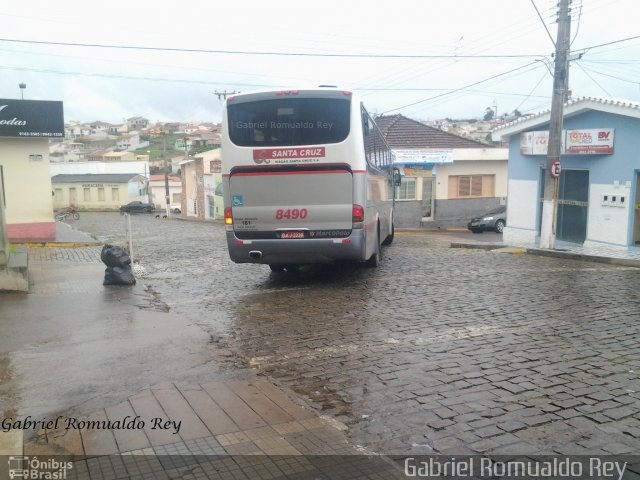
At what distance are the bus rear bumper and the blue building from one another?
10.9m

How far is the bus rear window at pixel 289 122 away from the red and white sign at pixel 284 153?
11 cm

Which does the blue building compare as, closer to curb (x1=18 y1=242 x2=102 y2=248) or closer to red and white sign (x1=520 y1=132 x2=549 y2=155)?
red and white sign (x1=520 y1=132 x2=549 y2=155)

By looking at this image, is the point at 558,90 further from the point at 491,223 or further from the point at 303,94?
the point at 491,223

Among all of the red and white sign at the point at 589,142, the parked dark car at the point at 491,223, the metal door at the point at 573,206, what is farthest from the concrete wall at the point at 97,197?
the red and white sign at the point at 589,142

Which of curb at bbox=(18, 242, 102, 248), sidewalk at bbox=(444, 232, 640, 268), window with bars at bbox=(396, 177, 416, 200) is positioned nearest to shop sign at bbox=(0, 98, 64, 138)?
curb at bbox=(18, 242, 102, 248)

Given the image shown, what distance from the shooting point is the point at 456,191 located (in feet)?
118

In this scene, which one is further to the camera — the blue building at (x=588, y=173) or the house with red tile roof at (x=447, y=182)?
the house with red tile roof at (x=447, y=182)

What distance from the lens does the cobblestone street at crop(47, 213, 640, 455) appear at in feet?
15.3

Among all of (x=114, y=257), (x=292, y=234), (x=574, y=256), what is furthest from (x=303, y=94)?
(x=574, y=256)

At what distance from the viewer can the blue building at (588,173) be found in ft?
56.5

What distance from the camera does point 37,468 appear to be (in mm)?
4051

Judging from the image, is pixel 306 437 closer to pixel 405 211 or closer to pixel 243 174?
pixel 243 174

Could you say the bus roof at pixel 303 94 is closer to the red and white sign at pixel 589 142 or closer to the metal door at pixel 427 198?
the red and white sign at pixel 589 142

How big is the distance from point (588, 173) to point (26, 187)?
17.5 metres
